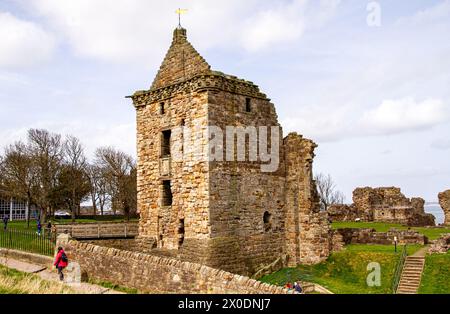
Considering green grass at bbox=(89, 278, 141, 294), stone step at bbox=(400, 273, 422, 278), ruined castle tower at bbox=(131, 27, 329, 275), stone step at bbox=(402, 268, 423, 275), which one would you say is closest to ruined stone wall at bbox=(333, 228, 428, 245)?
ruined castle tower at bbox=(131, 27, 329, 275)

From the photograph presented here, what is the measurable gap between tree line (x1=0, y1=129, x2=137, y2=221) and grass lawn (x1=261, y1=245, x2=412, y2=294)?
21.5m

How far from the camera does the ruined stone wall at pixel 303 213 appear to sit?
24219 mm

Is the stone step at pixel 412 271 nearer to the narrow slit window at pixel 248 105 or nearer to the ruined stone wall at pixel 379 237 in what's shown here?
the ruined stone wall at pixel 379 237

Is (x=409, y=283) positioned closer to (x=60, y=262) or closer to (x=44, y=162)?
(x=60, y=262)

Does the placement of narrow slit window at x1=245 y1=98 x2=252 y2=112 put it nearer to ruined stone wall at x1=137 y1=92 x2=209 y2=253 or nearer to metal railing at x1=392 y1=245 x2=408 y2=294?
ruined stone wall at x1=137 y1=92 x2=209 y2=253

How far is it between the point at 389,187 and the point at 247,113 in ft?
82.5

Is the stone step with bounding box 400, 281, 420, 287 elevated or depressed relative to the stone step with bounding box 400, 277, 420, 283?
depressed

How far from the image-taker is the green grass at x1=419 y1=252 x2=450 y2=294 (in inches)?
754

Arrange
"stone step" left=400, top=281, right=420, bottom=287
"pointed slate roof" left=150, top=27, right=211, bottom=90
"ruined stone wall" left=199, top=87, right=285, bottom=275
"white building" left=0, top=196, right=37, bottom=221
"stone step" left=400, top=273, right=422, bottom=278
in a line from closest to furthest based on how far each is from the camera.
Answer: "stone step" left=400, top=281, right=420, bottom=287
"stone step" left=400, top=273, right=422, bottom=278
"ruined stone wall" left=199, top=87, right=285, bottom=275
"pointed slate roof" left=150, top=27, right=211, bottom=90
"white building" left=0, top=196, right=37, bottom=221

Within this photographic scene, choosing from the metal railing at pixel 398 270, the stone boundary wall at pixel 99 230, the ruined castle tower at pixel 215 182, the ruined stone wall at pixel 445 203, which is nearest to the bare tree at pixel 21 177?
the stone boundary wall at pixel 99 230

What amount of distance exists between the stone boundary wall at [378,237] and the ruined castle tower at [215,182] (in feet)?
9.09

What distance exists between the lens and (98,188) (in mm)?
61281
